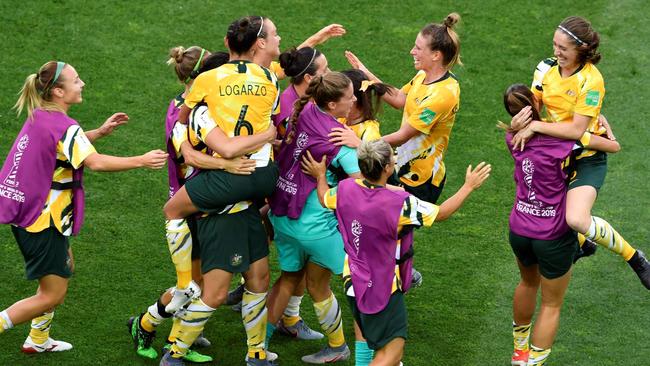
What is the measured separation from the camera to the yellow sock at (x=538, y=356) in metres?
7.09

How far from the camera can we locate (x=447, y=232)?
362 inches

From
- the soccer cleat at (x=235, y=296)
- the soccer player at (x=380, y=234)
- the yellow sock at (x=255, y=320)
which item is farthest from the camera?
the soccer cleat at (x=235, y=296)

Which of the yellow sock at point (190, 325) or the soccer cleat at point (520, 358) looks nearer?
→ the yellow sock at point (190, 325)

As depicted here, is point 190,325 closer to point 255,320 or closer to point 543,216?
point 255,320

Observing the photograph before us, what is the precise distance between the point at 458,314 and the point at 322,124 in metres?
2.11

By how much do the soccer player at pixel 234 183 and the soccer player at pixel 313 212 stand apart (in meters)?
0.22

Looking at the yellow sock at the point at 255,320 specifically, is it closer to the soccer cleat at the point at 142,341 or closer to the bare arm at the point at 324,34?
the soccer cleat at the point at 142,341

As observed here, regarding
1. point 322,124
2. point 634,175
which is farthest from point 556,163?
point 634,175

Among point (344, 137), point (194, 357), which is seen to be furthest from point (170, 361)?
point (344, 137)

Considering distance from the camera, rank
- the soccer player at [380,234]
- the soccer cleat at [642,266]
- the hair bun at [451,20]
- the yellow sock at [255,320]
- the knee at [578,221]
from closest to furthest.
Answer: the soccer player at [380,234]
the knee at [578,221]
the yellow sock at [255,320]
the hair bun at [451,20]
the soccer cleat at [642,266]

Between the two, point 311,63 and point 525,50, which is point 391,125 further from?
point 311,63

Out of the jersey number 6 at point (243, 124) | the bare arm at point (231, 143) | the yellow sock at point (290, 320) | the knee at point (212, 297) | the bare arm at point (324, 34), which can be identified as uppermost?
the bare arm at point (324, 34)

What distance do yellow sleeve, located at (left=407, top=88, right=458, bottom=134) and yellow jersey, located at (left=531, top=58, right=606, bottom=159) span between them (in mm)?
643

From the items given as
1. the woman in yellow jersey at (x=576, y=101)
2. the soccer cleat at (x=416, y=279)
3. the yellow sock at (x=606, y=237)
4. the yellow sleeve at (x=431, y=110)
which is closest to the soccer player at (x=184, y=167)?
the yellow sleeve at (x=431, y=110)
